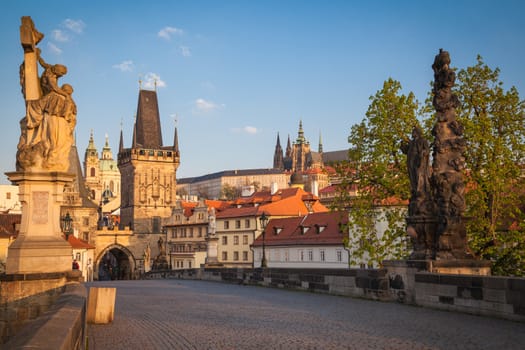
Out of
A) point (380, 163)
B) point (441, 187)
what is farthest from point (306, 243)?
point (441, 187)

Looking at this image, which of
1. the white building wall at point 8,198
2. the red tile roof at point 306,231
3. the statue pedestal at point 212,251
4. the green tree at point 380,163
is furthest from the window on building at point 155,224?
the green tree at point 380,163

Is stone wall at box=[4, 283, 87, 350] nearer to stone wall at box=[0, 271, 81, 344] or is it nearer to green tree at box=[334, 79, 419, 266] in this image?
stone wall at box=[0, 271, 81, 344]

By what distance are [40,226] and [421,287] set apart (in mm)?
7695

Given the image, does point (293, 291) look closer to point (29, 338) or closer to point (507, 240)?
point (507, 240)

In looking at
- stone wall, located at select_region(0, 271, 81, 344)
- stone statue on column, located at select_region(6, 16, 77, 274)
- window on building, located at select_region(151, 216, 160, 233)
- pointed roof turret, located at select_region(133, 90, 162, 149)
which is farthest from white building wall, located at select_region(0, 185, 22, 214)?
stone wall, located at select_region(0, 271, 81, 344)

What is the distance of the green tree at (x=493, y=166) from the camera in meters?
19.3

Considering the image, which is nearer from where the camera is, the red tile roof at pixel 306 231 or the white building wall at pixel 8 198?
the red tile roof at pixel 306 231

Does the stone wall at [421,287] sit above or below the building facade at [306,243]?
below

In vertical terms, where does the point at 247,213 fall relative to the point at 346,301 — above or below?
above

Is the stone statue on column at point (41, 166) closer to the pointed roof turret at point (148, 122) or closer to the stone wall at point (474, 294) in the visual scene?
the stone wall at point (474, 294)

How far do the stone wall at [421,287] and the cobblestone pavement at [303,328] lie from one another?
0.27 m

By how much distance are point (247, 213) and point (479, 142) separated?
5227 cm

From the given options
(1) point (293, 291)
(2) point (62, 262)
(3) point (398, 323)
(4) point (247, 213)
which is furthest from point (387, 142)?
(4) point (247, 213)

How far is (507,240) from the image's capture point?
63.3ft
